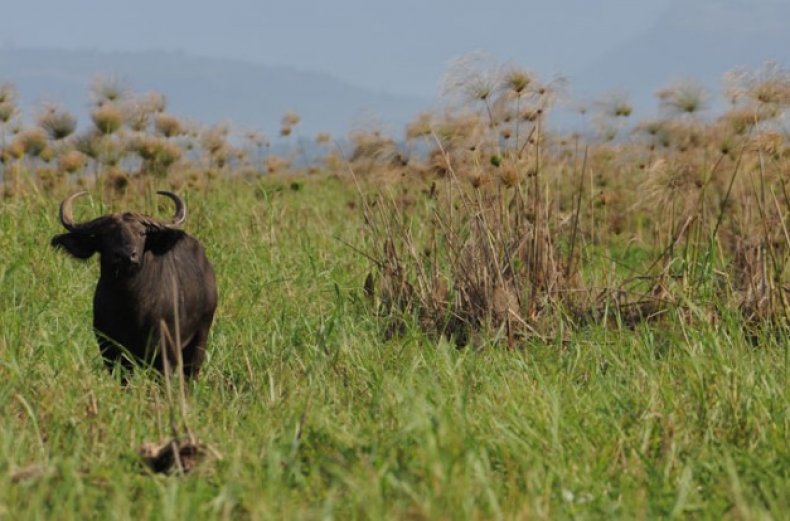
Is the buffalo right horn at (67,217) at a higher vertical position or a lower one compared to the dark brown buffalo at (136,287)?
higher

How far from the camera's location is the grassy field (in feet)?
11.0

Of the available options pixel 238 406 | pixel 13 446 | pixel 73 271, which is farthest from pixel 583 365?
pixel 73 271

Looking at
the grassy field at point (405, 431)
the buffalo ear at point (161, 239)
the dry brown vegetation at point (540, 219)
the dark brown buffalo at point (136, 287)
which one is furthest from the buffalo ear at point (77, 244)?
the dry brown vegetation at point (540, 219)

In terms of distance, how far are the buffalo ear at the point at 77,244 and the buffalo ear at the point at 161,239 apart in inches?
10.1

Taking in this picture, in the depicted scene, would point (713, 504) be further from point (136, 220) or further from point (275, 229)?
point (275, 229)

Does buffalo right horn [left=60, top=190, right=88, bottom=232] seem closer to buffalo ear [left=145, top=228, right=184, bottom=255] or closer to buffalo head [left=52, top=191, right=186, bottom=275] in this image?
buffalo head [left=52, top=191, right=186, bottom=275]

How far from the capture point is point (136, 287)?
612 cm

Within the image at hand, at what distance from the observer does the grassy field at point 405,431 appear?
337 centimetres

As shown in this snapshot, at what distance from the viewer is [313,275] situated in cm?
798

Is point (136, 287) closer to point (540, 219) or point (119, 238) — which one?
point (119, 238)

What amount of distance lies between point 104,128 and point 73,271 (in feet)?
7.29

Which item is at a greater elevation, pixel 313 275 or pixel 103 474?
pixel 103 474

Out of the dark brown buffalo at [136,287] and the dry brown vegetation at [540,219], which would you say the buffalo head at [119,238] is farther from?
the dry brown vegetation at [540,219]

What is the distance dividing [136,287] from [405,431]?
284 centimetres
